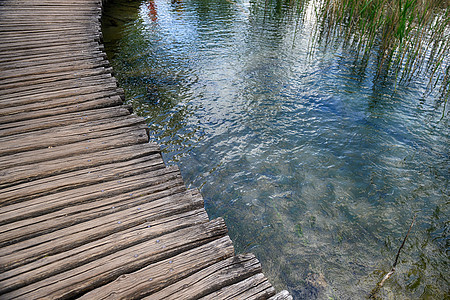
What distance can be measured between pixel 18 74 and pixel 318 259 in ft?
16.8

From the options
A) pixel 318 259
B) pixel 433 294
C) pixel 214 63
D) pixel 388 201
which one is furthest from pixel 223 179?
pixel 214 63

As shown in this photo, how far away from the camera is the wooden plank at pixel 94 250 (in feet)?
6.05

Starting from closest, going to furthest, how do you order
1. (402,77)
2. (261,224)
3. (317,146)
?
1. (261,224)
2. (317,146)
3. (402,77)

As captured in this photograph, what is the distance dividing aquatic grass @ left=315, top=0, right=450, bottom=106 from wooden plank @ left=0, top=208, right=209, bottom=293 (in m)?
5.88

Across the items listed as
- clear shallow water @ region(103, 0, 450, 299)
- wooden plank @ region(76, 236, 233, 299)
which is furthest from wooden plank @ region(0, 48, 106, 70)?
wooden plank @ region(76, 236, 233, 299)

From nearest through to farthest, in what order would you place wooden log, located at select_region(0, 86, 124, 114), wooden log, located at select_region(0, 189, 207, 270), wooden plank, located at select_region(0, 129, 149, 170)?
wooden log, located at select_region(0, 189, 207, 270)
wooden plank, located at select_region(0, 129, 149, 170)
wooden log, located at select_region(0, 86, 124, 114)

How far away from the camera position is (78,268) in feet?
6.37

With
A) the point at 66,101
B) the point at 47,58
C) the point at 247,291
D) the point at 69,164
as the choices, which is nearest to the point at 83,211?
the point at 69,164

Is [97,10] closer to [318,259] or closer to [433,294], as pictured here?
[318,259]

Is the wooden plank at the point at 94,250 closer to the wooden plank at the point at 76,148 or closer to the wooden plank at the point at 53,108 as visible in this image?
the wooden plank at the point at 76,148

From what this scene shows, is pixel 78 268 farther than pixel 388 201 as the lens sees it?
No

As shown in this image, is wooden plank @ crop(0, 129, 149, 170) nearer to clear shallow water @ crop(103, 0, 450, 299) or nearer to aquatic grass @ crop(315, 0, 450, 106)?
clear shallow water @ crop(103, 0, 450, 299)

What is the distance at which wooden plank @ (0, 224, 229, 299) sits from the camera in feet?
5.95

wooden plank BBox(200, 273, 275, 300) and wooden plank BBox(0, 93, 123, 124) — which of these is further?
wooden plank BBox(0, 93, 123, 124)
